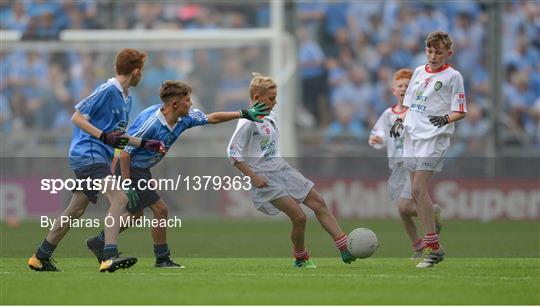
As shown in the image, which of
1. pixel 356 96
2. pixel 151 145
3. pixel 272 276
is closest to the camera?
pixel 272 276

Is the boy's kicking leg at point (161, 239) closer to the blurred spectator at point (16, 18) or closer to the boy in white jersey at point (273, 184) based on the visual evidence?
the boy in white jersey at point (273, 184)

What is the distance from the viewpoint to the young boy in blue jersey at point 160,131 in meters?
11.7

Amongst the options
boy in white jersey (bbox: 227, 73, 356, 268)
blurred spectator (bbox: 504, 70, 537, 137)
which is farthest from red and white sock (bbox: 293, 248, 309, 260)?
blurred spectator (bbox: 504, 70, 537, 137)

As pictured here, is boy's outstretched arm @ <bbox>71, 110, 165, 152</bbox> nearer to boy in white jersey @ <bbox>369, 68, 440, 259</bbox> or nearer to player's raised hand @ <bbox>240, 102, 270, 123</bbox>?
player's raised hand @ <bbox>240, 102, 270, 123</bbox>

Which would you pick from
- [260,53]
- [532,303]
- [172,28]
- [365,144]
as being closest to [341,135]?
[365,144]

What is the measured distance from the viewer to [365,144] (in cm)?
2317

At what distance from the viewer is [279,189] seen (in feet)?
39.4

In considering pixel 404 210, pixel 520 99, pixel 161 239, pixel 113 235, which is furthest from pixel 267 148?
pixel 520 99

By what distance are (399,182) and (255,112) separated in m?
2.76

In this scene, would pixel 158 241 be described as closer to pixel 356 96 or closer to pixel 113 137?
pixel 113 137

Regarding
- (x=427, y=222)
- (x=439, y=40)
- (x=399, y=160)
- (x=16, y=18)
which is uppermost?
(x=16, y=18)

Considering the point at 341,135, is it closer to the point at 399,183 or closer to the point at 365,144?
the point at 365,144

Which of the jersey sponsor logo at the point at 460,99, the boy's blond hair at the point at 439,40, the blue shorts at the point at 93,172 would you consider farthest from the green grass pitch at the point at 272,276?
the boy's blond hair at the point at 439,40

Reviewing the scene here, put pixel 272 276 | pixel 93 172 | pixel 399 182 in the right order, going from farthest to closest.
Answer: pixel 399 182 → pixel 93 172 → pixel 272 276
